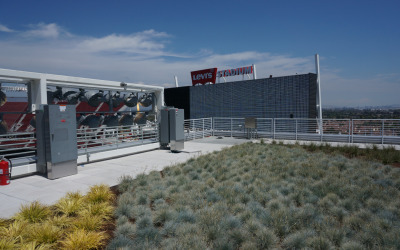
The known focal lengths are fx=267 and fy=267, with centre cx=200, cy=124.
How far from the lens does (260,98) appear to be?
20328 millimetres

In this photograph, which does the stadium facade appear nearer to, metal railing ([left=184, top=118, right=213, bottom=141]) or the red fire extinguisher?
metal railing ([left=184, top=118, right=213, bottom=141])

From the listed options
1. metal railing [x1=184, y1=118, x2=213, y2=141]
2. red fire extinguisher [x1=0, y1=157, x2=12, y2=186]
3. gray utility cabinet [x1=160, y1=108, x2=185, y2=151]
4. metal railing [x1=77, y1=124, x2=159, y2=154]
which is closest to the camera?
red fire extinguisher [x1=0, y1=157, x2=12, y2=186]

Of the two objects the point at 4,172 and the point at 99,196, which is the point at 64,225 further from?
the point at 4,172

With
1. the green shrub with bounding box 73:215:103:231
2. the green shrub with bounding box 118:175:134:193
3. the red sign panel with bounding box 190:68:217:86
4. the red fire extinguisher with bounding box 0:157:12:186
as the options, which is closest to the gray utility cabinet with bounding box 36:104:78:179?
the red fire extinguisher with bounding box 0:157:12:186

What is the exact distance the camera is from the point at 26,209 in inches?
181

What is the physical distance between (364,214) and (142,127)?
9.59 metres

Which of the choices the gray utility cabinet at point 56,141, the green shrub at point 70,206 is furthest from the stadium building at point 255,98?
the green shrub at point 70,206

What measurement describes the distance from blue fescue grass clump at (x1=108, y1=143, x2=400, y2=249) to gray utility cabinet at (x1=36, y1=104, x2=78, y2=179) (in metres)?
2.38

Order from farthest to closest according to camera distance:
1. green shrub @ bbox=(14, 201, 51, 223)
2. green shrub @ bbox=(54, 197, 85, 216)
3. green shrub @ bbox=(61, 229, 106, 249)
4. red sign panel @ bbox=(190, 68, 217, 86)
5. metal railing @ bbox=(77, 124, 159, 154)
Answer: red sign panel @ bbox=(190, 68, 217, 86) < metal railing @ bbox=(77, 124, 159, 154) < green shrub @ bbox=(54, 197, 85, 216) < green shrub @ bbox=(14, 201, 51, 223) < green shrub @ bbox=(61, 229, 106, 249)

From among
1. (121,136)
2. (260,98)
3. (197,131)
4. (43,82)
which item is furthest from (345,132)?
(43,82)

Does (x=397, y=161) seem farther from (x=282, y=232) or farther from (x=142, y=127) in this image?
(x=142, y=127)

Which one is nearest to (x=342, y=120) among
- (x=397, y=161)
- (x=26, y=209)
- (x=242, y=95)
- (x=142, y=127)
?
(x=397, y=161)

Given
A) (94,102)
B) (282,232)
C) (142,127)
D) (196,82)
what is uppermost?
(196,82)

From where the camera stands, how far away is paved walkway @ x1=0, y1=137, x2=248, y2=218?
18.8 feet
